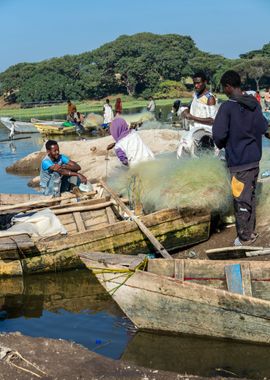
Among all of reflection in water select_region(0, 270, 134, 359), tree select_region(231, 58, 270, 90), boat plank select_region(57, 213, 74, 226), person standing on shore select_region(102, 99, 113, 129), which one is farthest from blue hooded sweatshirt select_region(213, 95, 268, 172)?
tree select_region(231, 58, 270, 90)

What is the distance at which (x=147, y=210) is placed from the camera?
821cm

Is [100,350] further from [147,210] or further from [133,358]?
[147,210]

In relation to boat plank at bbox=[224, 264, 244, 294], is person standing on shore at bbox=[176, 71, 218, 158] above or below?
above

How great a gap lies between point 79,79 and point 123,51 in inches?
273

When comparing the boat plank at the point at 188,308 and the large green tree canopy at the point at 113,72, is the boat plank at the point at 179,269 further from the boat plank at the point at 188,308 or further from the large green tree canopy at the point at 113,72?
the large green tree canopy at the point at 113,72

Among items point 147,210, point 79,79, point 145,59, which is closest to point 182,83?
point 145,59

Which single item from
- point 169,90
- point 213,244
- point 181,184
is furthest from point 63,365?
point 169,90

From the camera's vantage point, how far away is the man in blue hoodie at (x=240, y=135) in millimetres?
6098

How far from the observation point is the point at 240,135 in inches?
241

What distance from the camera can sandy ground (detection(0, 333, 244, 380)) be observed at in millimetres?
4277

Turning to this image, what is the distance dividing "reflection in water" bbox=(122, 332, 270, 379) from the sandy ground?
565mm

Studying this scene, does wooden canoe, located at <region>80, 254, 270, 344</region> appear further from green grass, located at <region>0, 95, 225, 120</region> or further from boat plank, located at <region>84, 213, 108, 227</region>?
green grass, located at <region>0, 95, 225, 120</region>

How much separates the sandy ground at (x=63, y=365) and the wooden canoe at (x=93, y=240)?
98.6 inches

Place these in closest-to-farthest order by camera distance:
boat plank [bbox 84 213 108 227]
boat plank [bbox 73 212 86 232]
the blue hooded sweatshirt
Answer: the blue hooded sweatshirt → boat plank [bbox 73 212 86 232] → boat plank [bbox 84 213 108 227]
